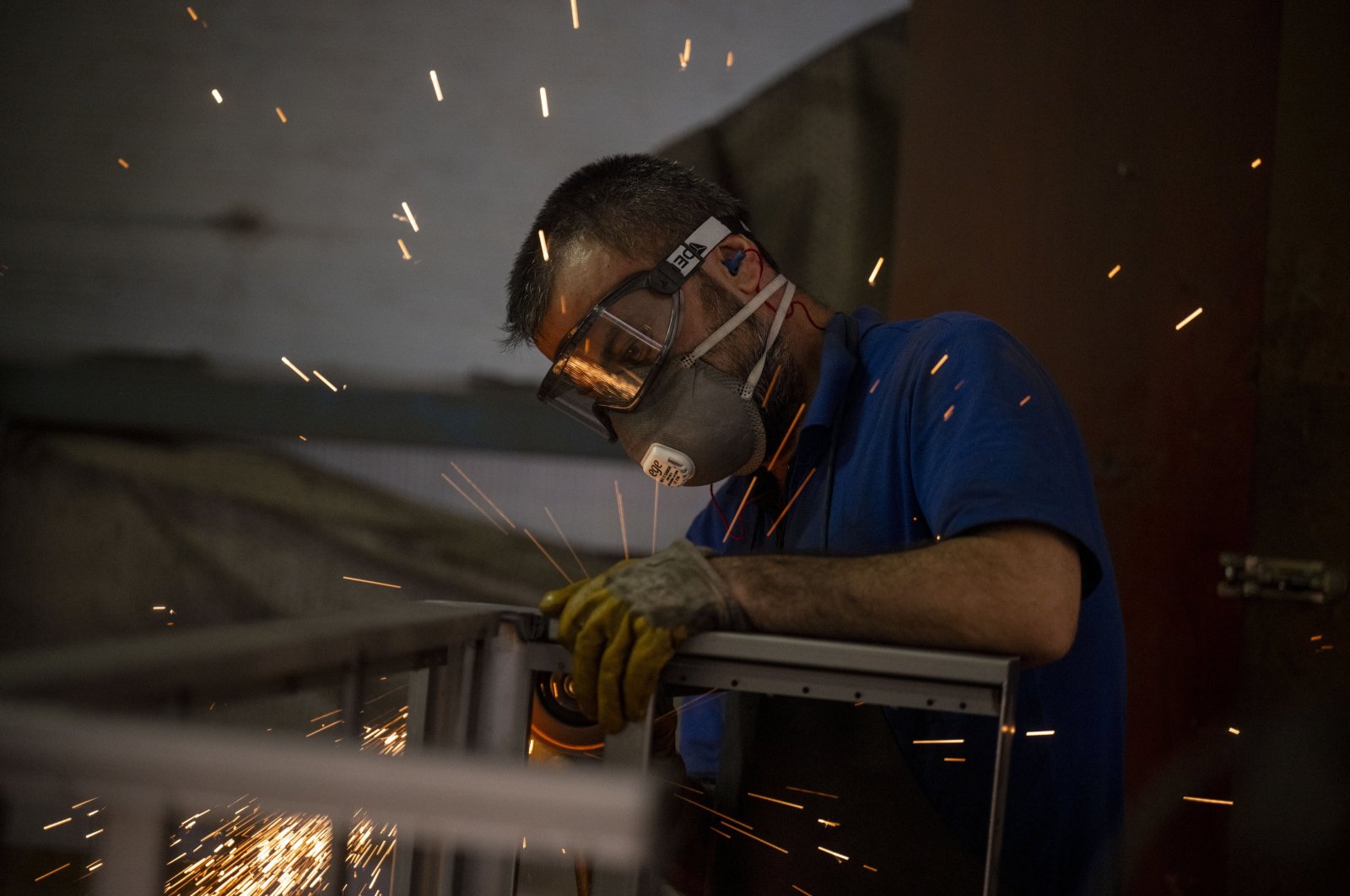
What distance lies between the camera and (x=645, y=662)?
102 cm

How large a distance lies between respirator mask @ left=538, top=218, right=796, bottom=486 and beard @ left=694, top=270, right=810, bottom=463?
0.01 meters

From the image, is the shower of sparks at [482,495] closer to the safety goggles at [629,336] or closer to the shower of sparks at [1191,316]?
the safety goggles at [629,336]

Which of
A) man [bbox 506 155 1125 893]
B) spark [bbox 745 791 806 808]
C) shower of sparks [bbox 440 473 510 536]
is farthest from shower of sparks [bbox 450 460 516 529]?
spark [bbox 745 791 806 808]

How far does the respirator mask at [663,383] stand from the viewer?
160 centimetres

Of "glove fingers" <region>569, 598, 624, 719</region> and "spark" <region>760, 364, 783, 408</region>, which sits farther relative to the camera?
"spark" <region>760, 364, 783, 408</region>

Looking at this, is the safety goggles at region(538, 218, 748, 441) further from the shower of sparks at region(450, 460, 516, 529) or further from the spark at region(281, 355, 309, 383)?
the spark at region(281, 355, 309, 383)

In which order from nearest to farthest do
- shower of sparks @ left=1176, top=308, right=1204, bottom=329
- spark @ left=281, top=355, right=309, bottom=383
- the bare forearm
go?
the bare forearm, shower of sparks @ left=1176, top=308, right=1204, bottom=329, spark @ left=281, top=355, right=309, bottom=383

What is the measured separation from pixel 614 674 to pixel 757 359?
28.9 inches

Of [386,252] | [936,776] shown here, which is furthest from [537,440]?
[936,776]

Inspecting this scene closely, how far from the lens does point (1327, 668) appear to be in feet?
6.84

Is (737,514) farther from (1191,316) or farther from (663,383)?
(1191,316)

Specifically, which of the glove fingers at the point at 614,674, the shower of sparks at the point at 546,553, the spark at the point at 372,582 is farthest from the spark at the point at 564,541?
the glove fingers at the point at 614,674

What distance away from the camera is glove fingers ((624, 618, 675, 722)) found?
102 centimetres

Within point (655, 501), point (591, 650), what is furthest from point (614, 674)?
point (655, 501)
